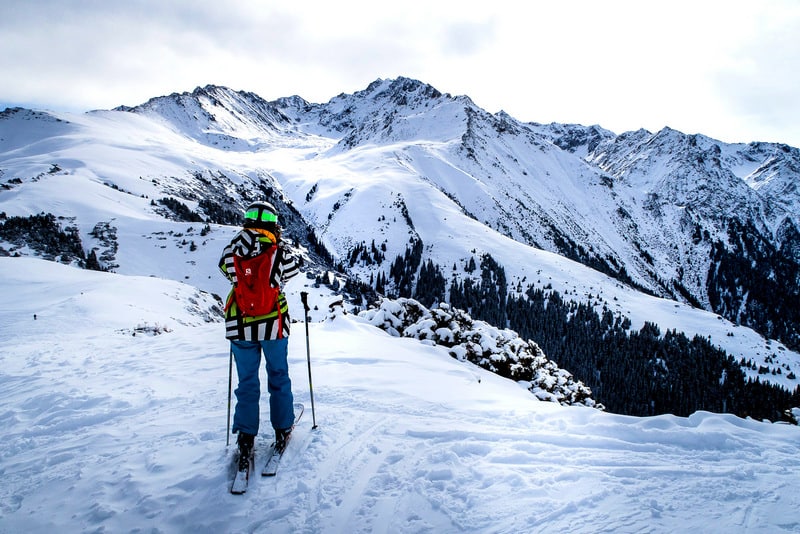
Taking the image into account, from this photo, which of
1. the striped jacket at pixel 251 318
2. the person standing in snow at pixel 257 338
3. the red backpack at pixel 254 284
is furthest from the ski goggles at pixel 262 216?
the red backpack at pixel 254 284

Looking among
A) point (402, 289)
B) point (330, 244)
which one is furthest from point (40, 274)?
point (330, 244)

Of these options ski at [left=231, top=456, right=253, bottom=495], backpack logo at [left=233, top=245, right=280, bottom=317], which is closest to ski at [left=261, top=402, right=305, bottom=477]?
ski at [left=231, top=456, right=253, bottom=495]

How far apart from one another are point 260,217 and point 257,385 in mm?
2493

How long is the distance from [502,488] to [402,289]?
125217 millimetres

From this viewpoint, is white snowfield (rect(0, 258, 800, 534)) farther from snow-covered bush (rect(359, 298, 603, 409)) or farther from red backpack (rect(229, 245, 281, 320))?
snow-covered bush (rect(359, 298, 603, 409))

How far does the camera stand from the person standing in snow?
5.54 metres

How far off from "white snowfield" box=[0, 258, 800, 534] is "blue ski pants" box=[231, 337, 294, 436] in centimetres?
50

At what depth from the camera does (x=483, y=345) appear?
15406 mm

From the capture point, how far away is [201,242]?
211 ft

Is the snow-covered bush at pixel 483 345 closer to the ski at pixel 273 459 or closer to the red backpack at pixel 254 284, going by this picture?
the ski at pixel 273 459

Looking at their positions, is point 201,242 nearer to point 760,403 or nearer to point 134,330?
point 134,330

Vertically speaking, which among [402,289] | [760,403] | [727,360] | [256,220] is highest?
[256,220]

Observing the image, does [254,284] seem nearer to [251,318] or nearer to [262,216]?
[251,318]

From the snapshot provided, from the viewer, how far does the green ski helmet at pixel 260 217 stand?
5756mm
